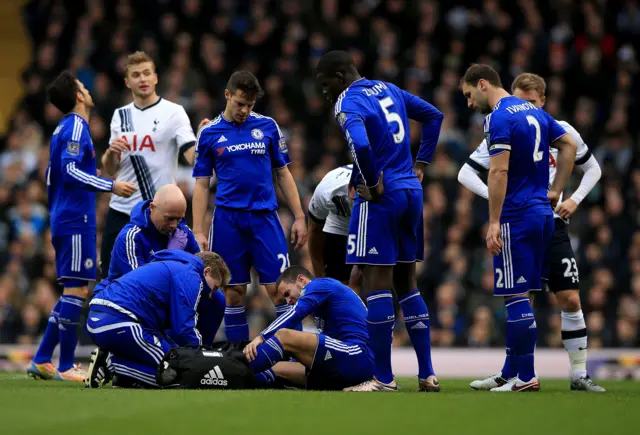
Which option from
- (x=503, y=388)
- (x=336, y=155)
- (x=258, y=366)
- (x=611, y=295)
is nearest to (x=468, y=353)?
(x=611, y=295)

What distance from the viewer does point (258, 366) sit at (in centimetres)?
736

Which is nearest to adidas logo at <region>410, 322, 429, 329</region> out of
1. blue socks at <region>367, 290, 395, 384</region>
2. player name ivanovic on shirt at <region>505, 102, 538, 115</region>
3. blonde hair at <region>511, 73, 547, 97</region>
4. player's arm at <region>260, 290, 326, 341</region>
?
blue socks at <region>367, 290, 395, 384</region>

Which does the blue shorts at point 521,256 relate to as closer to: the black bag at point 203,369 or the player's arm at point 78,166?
the black bag at point 203,369

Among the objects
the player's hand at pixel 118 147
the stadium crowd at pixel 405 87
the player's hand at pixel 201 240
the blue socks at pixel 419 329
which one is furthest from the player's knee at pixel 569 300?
the stadium crowd at pixel 405 87

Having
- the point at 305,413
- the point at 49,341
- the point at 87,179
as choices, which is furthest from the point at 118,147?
the point at 305,413

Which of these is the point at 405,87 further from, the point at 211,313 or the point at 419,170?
the point at 211,313

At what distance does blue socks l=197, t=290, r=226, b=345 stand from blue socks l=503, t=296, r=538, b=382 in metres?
2.12

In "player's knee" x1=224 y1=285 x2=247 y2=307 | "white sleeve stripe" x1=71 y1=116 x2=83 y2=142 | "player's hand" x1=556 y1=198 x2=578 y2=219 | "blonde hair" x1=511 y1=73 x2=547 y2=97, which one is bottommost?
"player's knee" x1=224 y1=285 x2=247 y2=307

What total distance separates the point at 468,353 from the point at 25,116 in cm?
823

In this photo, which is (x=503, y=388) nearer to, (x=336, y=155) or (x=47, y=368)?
(x=47, y=368)

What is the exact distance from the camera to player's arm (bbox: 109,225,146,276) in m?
8.03

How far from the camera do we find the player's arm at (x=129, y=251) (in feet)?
26.3

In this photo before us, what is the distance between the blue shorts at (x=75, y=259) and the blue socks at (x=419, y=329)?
2.86m

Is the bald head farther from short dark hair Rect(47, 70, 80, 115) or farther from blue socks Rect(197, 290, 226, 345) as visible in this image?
short dark hair Rect(47, 70, 80, 115)
